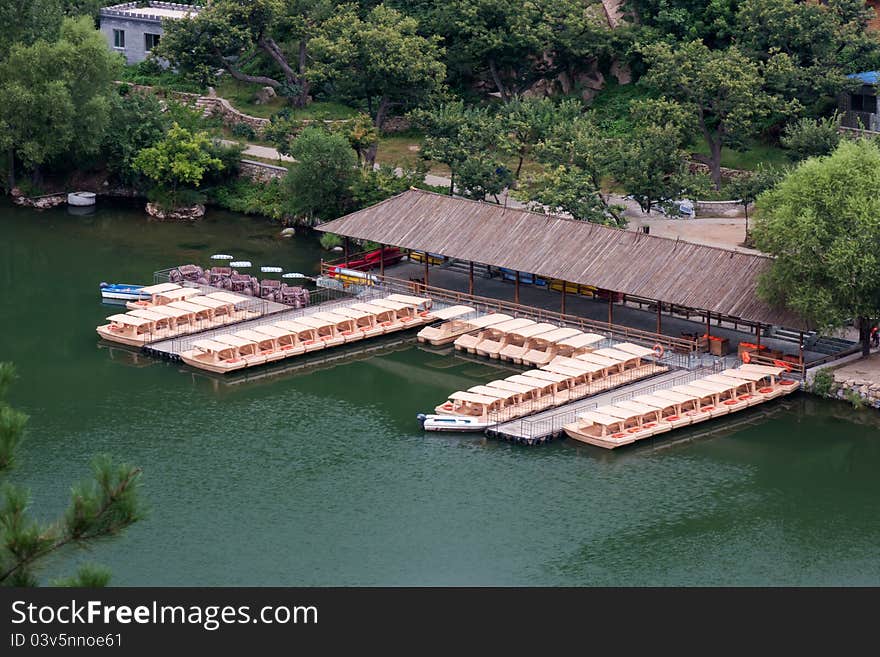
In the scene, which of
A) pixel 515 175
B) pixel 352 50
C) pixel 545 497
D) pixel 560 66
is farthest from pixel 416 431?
pixel 560 66


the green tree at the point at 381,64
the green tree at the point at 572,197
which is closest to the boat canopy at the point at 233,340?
the green tree at the point at 572,197

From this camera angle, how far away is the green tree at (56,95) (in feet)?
378

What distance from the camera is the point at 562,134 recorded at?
340 feet

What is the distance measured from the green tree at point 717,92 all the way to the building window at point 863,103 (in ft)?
18.3

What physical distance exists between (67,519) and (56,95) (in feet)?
251

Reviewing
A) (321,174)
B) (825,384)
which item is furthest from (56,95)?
(825,384)

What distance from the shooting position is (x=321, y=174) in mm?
106812

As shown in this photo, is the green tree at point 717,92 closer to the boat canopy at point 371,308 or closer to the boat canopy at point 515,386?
the boat canopy at point 371,308

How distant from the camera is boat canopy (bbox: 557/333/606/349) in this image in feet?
282

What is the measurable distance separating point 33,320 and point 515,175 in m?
30.1

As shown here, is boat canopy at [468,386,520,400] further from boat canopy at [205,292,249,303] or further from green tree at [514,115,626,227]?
green tree at [514,115,626,227]

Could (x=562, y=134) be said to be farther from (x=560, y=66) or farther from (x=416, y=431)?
(x=416, y=431)

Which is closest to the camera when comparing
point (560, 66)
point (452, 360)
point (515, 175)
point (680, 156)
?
point (452, 360)

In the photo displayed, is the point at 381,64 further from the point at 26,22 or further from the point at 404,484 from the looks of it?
the point at 404,484
